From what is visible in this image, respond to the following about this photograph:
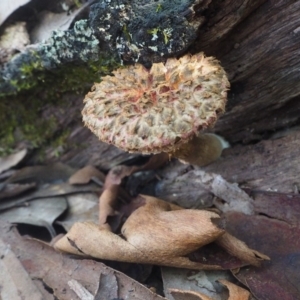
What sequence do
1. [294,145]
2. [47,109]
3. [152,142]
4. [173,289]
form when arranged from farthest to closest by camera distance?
[47,109] < [294,145] < [173,289] < [152,142]

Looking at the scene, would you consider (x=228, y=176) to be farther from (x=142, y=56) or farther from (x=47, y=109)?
(x=47, y=109)

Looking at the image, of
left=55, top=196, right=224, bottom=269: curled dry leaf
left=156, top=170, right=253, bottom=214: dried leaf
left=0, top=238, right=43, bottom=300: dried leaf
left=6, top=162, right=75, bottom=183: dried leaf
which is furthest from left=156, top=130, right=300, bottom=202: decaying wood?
left=0, top=238, right=43, bottom=300: dried leaf

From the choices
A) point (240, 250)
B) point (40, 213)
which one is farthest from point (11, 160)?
point (240, 250)

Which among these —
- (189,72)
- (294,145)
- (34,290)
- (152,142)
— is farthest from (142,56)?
(34,290)

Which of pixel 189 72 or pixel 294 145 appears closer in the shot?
pixel 189 72

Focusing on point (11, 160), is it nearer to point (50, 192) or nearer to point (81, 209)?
point (50, 192)
